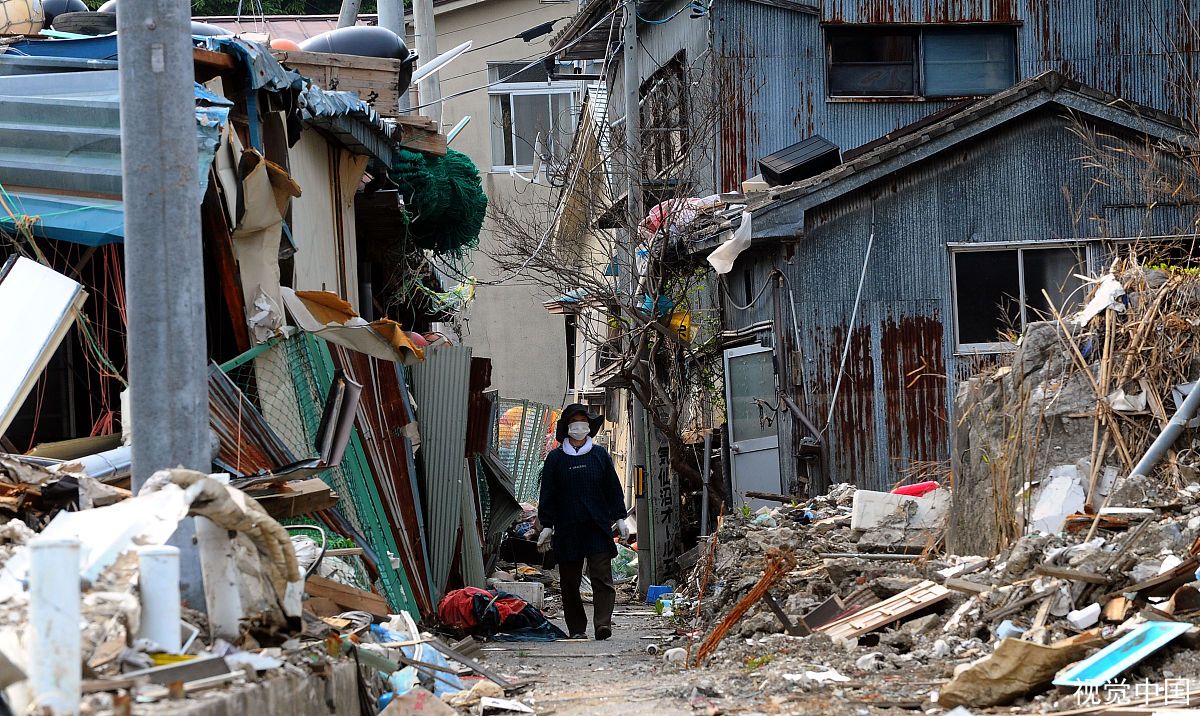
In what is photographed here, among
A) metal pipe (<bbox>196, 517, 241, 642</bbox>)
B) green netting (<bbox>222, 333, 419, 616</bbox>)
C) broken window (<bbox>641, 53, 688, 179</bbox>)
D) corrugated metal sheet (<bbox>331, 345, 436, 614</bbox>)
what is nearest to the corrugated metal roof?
green netting (<bbox>222, 333, 419, 616</bbox>)

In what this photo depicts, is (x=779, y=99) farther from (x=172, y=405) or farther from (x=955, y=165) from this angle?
(x=172, y=405)

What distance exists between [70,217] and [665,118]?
12991mm

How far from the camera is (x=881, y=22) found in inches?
735

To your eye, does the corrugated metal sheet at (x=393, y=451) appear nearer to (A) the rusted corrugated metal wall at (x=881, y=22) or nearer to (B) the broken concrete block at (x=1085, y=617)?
(B) the broken concrete block at (x=1085, y=617)

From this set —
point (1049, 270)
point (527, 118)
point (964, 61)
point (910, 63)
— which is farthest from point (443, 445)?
point (527, 118)

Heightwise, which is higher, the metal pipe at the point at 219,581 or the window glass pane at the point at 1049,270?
the window glass pane at the point at 1049,270

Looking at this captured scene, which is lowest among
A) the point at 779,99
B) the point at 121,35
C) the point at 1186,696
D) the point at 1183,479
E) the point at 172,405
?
the point at 1186,696

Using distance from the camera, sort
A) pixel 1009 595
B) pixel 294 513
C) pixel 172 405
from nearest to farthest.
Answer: pixel 172 405 < pixel 294 513 < pixel 1009 595

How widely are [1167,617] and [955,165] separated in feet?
33.5

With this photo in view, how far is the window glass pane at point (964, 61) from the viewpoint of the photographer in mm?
18969

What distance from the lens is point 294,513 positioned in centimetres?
737

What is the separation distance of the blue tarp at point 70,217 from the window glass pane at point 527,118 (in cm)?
2295

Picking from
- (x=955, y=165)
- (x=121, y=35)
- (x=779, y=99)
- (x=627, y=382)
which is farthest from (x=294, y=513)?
(x=779, y=99)

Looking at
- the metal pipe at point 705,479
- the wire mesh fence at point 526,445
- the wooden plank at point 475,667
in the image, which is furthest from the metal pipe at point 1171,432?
the wire mesh fence at point 526,445
